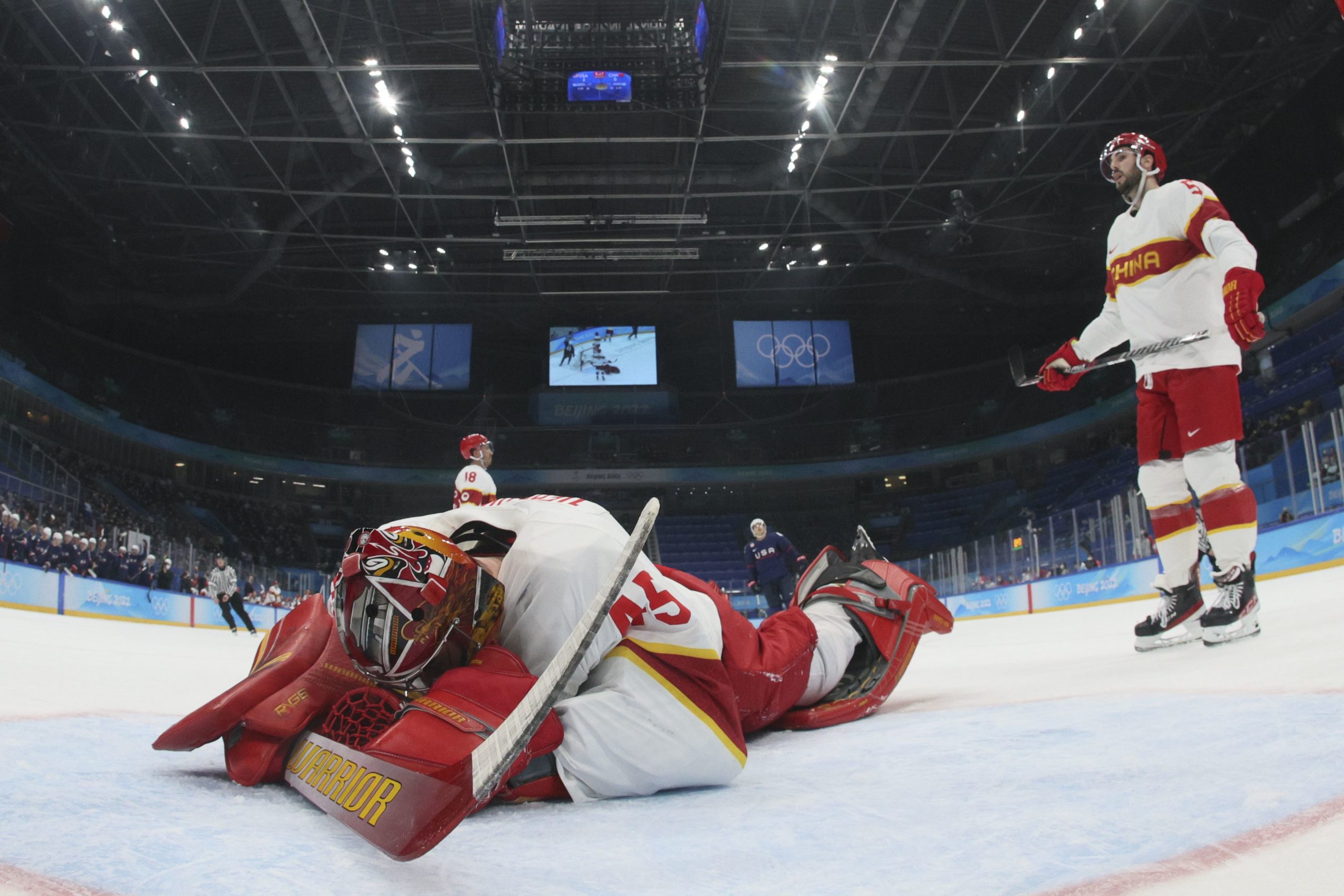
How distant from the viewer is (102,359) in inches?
747

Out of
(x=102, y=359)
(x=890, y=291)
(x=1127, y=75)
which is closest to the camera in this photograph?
(x=1127, y=75)

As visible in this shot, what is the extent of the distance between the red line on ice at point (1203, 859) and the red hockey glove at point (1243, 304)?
194 cm

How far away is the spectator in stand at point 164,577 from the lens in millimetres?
11852

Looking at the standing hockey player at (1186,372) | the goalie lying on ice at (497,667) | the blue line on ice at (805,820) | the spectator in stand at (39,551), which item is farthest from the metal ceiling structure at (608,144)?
the blue line on ice at (805,820)

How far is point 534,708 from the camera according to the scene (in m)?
0.96

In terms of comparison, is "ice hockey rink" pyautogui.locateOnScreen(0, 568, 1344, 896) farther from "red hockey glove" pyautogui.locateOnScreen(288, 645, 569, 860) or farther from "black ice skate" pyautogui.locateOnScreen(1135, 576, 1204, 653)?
"black ice skate" pyautogui.locateOnScreen(1135, 576, 1204, 653)

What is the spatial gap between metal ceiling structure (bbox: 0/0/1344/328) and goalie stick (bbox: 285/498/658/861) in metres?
10.4

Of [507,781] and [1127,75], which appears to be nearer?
[507,781]

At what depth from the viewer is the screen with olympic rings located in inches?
754

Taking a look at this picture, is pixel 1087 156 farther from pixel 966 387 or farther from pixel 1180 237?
pixel 1180 237

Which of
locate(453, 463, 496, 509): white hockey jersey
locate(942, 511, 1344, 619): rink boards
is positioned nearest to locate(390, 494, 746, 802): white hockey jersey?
locate(942, 511, 1344, 619): rink boards

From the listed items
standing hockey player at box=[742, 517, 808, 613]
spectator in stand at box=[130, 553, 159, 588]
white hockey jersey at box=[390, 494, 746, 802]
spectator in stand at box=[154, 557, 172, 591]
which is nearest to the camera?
white hockey jersey at box=[390, 494, 746, 802]

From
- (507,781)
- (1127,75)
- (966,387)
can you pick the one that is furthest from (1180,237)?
(966,387)

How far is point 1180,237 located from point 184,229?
58.7 ft
